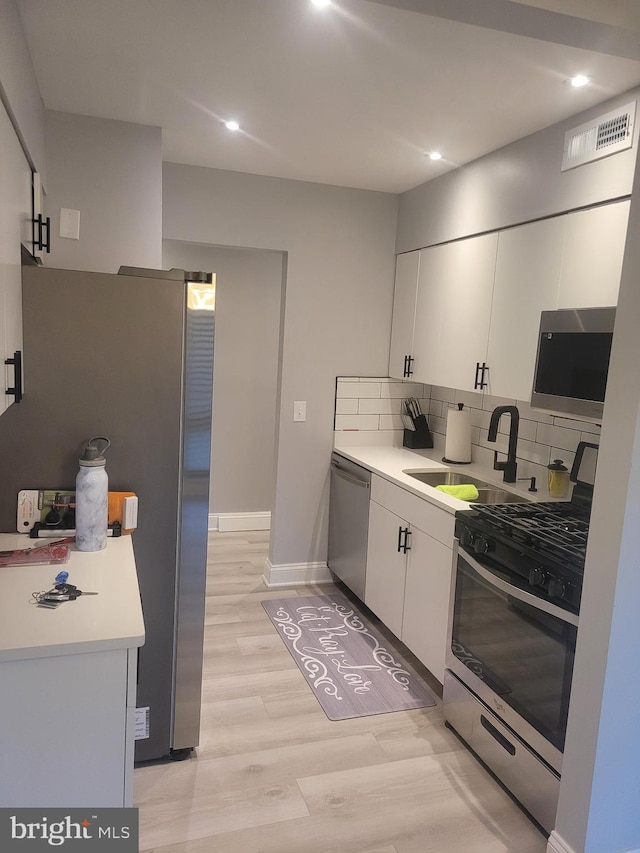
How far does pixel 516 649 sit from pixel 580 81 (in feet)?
6.47

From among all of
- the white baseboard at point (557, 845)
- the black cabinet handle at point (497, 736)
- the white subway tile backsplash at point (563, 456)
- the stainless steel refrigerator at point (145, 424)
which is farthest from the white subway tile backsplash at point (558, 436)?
the stainless steel refrigerator at point (145, 424)

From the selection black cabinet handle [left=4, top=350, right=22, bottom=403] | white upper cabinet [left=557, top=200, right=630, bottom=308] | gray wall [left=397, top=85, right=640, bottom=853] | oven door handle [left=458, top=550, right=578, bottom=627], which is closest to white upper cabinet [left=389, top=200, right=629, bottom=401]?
white upper cabinet [left=557, top=200, right=630, bottom=308]

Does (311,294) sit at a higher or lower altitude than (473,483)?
A: higher

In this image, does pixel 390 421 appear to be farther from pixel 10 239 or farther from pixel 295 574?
pixel 10 239

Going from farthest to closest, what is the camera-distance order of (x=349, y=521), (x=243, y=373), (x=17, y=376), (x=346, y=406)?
1. (x=243, y=373)
2. (x=346, y=406)
3. (x=349, y=521)
4. (x=17, y=376)

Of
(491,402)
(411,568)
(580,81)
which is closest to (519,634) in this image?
(411,568)

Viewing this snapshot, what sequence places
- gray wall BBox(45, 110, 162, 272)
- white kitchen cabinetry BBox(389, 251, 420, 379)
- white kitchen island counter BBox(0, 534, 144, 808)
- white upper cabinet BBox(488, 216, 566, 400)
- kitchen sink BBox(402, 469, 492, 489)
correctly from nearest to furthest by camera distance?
white kitchen island counter BBox(0, 534, 144, 808)
white upper cabinet BBox(488, 216, 566, 400)
gray wall BBox(45, 110, 162, 272)
kitchen sink BBox(402, 469, 492, 489)
white kitchen cabinetry BBox(389, 251, 420, 379)

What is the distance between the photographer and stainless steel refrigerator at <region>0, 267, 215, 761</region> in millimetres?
2059

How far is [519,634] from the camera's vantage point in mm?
2184

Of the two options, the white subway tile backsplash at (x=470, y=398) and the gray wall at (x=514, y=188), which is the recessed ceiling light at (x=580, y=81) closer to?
the gray wall at (x=514, y=188)

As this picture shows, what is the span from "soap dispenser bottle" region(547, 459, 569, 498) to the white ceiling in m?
1.46

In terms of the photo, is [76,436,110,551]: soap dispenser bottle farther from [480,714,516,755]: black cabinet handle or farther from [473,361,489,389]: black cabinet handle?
[473,361,489,389]: black cabinet handle

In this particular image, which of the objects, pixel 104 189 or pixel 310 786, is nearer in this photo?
pixel 310 786

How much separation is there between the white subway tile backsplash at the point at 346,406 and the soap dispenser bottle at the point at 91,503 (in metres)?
2.12
